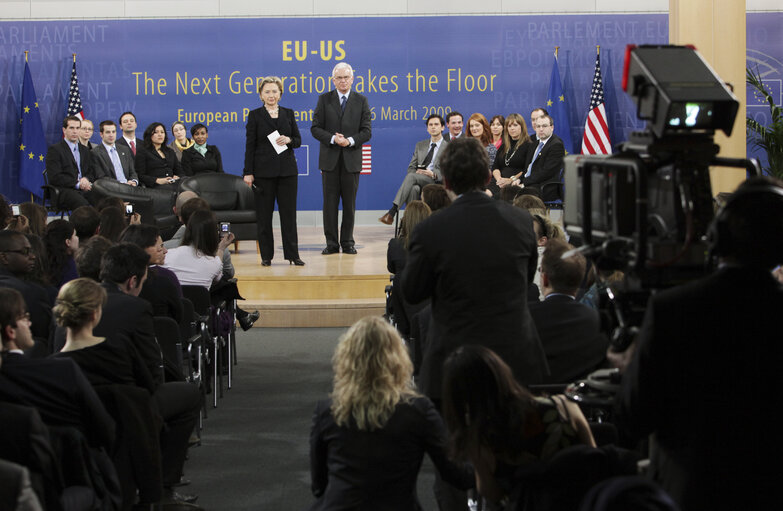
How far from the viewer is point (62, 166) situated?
10.3 metres

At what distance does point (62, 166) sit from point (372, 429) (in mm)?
8233

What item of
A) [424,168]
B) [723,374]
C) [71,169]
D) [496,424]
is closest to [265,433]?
[496,424]

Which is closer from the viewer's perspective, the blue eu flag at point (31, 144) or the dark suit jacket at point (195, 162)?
the dark suit jacket at point (195, 162)

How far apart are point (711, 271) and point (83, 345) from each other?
2.32 m

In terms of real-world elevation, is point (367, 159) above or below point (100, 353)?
above

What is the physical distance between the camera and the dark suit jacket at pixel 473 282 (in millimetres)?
3176

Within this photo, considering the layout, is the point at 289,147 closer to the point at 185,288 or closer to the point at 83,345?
the point at 185,288

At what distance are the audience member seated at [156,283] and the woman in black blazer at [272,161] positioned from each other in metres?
3.75

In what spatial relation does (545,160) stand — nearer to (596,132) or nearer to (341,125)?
(341,125)

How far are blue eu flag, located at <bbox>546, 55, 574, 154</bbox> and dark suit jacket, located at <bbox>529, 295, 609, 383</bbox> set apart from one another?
891cm

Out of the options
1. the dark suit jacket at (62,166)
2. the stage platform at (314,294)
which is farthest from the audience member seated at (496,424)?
the dark suit jacket at (62,166)

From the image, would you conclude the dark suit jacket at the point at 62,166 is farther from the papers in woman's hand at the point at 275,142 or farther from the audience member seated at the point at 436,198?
the audience member seated at the point at 436,198

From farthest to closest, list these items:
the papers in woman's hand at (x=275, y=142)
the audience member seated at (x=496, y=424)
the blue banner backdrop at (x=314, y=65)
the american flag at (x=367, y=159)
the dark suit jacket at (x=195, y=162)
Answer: the american flag at (x=367, y=159), the blue banner backdrop at (x=314, y=65), the dark suit jacket at (x=195, y=162), the papers in woman's hand at (x=275, y=142), the audience member seated at (x=496, y=424)

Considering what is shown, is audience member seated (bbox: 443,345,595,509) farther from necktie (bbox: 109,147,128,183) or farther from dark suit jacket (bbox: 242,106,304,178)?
necktie (bbox: 109,147,128,183)
